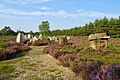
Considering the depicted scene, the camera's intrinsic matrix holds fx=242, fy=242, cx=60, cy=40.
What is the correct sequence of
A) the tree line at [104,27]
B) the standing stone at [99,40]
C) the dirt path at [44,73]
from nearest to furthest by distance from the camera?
the dirt path at [44,73] < the standing stone at [99,40] < the tree line at [104,27]

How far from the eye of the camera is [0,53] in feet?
54.1

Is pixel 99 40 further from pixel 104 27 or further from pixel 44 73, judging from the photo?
pixel 104 27

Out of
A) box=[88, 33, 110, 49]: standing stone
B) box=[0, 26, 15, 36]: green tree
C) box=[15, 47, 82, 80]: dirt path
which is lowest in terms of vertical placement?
box=[15, 47, 82, 80]: dirt path

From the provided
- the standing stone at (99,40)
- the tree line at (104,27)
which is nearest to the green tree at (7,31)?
the tree line at (104,27)

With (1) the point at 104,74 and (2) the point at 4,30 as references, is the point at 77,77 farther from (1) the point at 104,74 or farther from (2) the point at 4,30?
(2) the point at 4,30

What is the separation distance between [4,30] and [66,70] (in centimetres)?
7489

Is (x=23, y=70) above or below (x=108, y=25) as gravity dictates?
below

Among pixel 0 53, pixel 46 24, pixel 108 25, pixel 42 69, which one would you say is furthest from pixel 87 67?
pixel 46 24

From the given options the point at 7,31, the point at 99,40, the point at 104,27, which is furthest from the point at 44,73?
the point at 7,31

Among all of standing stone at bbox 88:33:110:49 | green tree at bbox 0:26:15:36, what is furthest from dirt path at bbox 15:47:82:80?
green tree at bbox 0:26:15:36

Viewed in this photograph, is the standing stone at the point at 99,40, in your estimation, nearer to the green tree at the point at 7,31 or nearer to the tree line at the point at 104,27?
the tree line at the point at 104,27

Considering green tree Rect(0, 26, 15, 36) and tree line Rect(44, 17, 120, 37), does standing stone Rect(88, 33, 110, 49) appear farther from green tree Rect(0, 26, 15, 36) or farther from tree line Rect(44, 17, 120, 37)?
green tree Rect(0, 26, 15, 36)

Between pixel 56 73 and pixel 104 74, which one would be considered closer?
pixel 104 74

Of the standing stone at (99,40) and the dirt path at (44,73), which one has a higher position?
the standing stone at (99,40)
